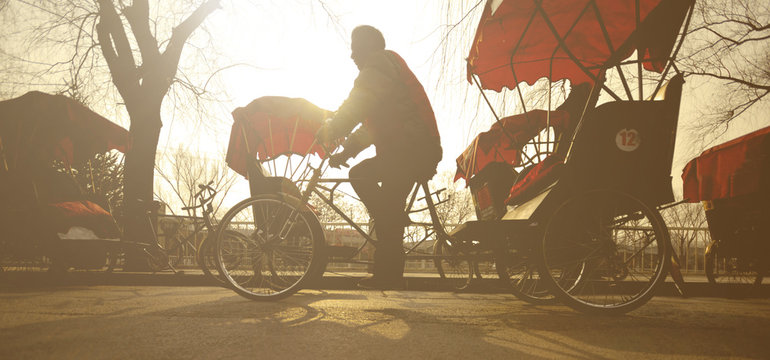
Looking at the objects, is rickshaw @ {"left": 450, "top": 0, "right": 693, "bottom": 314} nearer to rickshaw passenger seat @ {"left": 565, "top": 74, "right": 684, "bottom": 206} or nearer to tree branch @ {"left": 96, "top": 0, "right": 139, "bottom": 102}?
rickshaw passenger seat @ {"left": 565, "top": 74, "right": 684, "bottom": 206}

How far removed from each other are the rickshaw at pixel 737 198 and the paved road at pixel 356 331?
8.47ft

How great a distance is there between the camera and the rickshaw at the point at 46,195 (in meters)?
6.31

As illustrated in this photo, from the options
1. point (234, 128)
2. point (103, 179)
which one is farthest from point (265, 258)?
point (103, 179)

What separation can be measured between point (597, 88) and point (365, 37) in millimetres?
1946

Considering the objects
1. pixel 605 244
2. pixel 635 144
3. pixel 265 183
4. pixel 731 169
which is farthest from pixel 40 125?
pixel 731 169

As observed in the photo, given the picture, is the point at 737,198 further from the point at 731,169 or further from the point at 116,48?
the point at 116,48

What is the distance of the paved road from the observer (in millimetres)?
2428

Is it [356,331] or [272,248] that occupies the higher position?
[272,248]

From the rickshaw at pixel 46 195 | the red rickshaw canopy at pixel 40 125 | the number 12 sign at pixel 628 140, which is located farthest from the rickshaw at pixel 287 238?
the red rickshaw canopy at pixel 40 125

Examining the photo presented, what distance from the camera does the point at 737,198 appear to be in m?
6.64

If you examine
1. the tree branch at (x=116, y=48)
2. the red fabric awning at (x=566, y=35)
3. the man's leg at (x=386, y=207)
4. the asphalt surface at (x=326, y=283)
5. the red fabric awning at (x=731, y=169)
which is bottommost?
the asphalt surface at (x=326, y=283)

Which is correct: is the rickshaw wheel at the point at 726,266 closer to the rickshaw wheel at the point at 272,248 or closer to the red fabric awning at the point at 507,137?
the red fabric awning at the point at 507,137

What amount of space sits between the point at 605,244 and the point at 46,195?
729 cm

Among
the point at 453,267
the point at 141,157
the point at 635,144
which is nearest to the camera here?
the point at 635,144
